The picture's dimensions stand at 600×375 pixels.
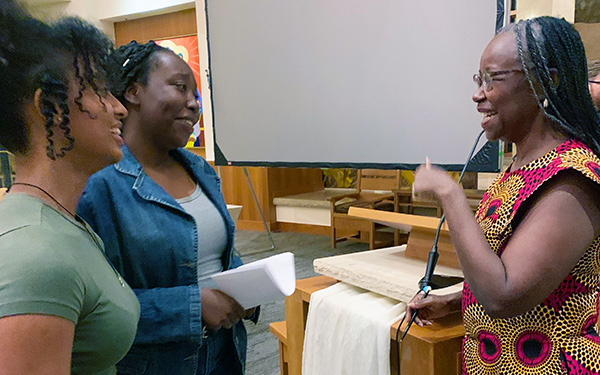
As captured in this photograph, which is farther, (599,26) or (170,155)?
(599,26)

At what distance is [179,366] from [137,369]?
85 millimetres

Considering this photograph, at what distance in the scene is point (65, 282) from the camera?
0.55 m

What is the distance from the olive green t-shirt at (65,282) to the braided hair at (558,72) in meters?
0.75

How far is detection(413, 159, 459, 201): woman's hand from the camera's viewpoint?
2.75 ft

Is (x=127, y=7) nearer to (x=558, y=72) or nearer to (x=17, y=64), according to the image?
(x=17, y=64)

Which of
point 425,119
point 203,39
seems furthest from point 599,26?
point 203,39

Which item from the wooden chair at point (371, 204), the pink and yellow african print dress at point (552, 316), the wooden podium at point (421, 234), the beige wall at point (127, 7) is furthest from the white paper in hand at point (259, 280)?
the beige wall at point (127, 7)

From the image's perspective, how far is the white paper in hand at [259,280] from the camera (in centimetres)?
92

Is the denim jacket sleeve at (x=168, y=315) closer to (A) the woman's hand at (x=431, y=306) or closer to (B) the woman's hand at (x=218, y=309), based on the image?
(B) the woman's hand at (x=218, y=309)

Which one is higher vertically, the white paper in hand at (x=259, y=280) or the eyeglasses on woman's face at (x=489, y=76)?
the eyeglasses on woman's face at (x=489, y=76)

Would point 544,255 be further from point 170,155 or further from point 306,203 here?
point 306,203

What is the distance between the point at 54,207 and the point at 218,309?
452 mm

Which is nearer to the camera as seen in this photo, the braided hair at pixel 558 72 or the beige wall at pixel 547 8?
the braided hair at pixel 558 72

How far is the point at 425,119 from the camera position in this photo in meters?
1.62
